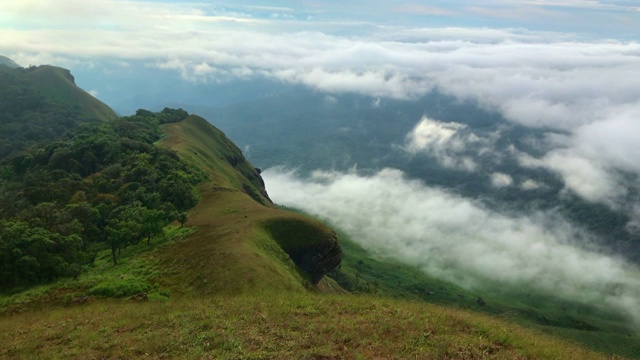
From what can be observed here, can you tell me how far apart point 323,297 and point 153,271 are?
844 inches

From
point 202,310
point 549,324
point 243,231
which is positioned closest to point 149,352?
point 202,310

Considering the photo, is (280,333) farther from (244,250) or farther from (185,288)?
(244,250)

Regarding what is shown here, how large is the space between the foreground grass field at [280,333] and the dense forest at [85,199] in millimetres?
14167

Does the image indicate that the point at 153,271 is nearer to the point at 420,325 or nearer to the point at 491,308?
the point at 420,325

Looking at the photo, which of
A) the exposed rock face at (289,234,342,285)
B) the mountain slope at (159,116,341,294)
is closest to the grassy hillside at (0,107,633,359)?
the mountain slope at (159,116,341,294)

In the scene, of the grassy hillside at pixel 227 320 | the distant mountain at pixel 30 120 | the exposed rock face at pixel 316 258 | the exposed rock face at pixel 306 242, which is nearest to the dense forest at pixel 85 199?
the grassy hillside at pixel 227 320

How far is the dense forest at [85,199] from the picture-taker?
41.4 m

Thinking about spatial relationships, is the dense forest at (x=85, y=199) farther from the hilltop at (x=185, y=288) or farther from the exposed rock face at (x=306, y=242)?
the exposed rock face at (x=306, y=242)

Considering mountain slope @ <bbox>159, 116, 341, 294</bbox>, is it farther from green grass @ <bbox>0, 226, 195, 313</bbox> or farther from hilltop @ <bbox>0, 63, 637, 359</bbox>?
green grass @ <bbox>0, 226, 195, 313</bbox>

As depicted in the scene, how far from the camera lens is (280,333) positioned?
75.2 feet

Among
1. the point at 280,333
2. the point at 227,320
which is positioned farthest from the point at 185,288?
the point at 280,333

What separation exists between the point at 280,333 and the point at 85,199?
5657 centimetres

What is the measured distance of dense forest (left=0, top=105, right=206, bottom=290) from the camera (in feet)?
136

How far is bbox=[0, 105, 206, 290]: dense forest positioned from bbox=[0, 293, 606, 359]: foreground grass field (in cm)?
1417
